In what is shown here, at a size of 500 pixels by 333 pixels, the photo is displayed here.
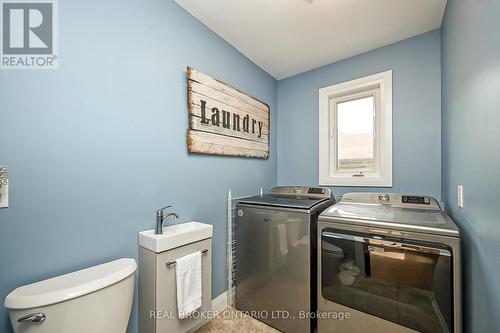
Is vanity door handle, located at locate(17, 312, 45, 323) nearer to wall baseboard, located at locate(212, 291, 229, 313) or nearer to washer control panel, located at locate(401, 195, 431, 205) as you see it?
wall baseboard, located at locate(212, 291, 229, 313)

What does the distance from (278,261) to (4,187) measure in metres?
1.65

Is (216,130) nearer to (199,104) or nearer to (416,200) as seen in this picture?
(199,104)

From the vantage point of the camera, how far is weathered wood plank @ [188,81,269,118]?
5.38 feet

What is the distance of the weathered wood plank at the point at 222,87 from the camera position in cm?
163

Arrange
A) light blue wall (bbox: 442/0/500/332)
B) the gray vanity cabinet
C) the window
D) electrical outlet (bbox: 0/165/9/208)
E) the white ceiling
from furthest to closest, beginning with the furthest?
the window
the white ceiling
the gray vanity cabinet
electrical outlet (bbox: 0/165/9/208)
light blue wall (bbox: 442/0/500/332)

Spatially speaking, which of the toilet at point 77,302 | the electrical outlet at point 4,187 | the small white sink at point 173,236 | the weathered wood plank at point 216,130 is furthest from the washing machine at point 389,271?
the electrical outlet at point 4,187

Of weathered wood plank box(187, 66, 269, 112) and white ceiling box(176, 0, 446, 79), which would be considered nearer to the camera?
white ceiling box(176, 0, 446, 79)

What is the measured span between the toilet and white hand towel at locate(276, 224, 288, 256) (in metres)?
1.03

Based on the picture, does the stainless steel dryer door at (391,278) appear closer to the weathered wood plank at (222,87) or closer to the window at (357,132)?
the window at (357,132)

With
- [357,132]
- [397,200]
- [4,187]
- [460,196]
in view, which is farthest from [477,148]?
[4,187]

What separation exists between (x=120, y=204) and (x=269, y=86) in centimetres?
214

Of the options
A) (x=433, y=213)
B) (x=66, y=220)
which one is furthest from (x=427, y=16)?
(x=66, y=220)

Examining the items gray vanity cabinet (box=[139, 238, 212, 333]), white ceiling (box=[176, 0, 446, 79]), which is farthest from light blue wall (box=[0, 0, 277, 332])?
white ceiling (box=[176, 0, 446, 79])

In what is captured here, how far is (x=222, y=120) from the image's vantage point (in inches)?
73.5
